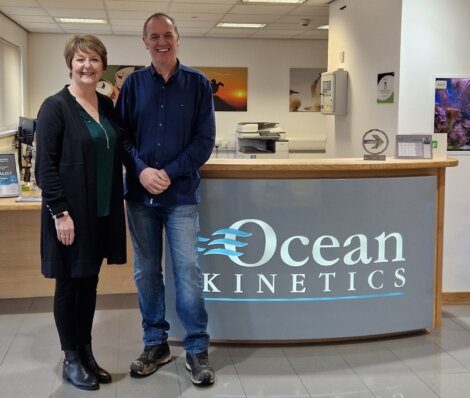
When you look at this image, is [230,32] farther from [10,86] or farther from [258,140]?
[10,86]

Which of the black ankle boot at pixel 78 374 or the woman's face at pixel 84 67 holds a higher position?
the woman's face at pixel 84 67

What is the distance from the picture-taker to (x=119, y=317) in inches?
154

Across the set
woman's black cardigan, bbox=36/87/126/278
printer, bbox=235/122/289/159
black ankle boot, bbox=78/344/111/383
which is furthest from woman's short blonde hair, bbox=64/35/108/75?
printer, bbox=235/122/289/159

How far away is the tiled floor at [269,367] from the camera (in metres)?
2.83

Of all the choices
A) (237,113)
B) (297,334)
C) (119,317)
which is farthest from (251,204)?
(237,113)

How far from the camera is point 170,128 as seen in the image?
2812mm

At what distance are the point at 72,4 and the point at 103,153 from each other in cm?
564

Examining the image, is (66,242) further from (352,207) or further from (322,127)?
(322,127)

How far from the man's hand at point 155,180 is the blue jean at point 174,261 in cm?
13

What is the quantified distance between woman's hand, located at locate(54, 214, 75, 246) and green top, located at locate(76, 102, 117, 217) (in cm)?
16

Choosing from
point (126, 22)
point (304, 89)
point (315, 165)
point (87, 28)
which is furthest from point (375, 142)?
point (304, 89)

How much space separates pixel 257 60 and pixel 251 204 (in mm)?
8157

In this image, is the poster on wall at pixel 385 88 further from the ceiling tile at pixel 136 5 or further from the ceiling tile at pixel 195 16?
the ceiling tile at pixel 195 16

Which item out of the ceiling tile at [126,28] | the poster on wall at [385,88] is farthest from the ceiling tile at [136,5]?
the poster on wall at [385,88]
